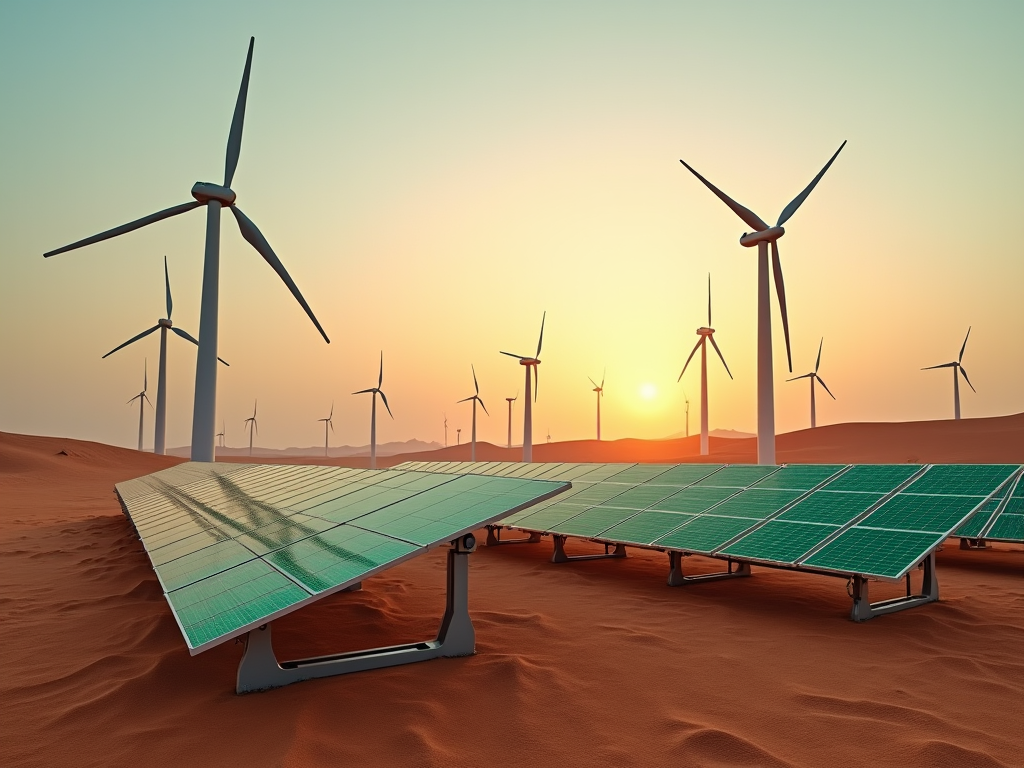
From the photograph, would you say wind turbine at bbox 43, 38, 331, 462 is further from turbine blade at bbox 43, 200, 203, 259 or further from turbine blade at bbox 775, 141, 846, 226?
turbine blade at bbox 775, 141, 846, 226

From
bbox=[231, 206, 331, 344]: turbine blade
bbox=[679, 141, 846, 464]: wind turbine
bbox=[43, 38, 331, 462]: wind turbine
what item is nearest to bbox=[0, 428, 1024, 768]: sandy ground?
bbox=[679, 141, 846, 464]: wind turbine

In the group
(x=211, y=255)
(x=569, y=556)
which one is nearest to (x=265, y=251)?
(x=211, y=255)

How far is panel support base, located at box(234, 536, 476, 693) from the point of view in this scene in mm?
4773

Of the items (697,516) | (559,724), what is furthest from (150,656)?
(697,516)

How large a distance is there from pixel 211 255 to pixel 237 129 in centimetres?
537

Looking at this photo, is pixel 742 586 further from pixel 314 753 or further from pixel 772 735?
pixel 314 753

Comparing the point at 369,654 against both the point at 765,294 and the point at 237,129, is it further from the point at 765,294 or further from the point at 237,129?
the point at 237,129

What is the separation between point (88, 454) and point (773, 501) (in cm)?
5031

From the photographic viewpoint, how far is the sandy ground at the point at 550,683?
406 centimetres

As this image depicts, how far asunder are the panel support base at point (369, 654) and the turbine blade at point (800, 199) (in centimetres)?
2178

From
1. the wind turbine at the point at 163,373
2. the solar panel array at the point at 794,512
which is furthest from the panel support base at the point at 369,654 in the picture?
the wind turbine at the point at 163,373

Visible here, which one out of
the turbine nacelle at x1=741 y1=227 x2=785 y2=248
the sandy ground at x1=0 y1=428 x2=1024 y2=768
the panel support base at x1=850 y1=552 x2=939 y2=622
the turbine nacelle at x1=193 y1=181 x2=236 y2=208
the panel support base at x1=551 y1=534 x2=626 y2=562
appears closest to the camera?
the sandy ground at x1=0 y1=428 x2=1024 y2=768

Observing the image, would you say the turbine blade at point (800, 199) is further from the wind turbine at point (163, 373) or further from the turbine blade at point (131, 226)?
the wind turbine at point (163, 373)

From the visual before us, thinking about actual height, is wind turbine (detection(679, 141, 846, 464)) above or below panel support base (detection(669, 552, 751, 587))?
above
